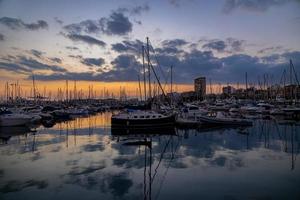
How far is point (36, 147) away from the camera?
19578 mm

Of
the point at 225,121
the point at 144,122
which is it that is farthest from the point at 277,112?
the point at 144,122

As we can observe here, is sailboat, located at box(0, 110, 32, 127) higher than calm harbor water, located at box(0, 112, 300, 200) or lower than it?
higher

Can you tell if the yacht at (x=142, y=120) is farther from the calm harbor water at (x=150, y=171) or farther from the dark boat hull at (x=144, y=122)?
the calm harbor water at (x=150, y=171)

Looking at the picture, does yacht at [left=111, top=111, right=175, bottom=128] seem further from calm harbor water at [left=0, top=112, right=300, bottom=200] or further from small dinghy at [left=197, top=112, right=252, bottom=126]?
calm harbor water at [left=0, top=112, right=300, bottom=200]

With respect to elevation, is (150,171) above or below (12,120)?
below

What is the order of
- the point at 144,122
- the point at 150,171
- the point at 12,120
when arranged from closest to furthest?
1. the point at 150,171
2. the point at 144,122
3. the point at 12,120

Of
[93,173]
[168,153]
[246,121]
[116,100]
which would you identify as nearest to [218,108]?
[246,121]

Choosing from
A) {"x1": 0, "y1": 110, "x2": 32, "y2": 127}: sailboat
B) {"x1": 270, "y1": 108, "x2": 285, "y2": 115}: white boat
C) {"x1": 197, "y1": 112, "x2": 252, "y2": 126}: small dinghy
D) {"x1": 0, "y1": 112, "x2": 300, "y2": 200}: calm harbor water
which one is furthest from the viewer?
{"x1": 270, "y1": 108, "x2": 285, "y2": 115}: white boat

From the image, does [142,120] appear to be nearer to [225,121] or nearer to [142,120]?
[142,120]

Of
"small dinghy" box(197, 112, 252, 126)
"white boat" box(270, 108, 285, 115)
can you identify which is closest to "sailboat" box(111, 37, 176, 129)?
"small dinghy" box(197, 112, 252, 126)

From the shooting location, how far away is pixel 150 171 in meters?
12.9

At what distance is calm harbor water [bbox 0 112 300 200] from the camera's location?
9922 millimetres

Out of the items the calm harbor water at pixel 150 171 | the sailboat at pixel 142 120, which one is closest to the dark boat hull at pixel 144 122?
the sailboat at pixel 142 120

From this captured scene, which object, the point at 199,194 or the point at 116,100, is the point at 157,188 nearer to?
the point at 199,194
